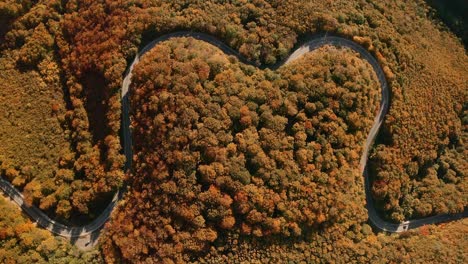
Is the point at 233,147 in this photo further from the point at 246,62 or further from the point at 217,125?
the point at 246,62

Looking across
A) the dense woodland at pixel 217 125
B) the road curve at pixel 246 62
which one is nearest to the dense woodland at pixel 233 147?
the dense woodland at pixel 217 125

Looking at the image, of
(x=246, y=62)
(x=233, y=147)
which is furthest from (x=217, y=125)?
(x=246, y=62)

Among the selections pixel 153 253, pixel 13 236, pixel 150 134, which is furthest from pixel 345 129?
pixel 13 236

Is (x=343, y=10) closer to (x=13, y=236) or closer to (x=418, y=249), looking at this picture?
(x=418, y=249)

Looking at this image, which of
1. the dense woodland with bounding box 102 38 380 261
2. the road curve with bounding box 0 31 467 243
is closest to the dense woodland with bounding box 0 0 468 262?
the dense woodland with bounding box 102 38 380 261

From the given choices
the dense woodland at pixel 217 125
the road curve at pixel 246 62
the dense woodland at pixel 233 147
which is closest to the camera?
the dense woodland at pixel 233 147

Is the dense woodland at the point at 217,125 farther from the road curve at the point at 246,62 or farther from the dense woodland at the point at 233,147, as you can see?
the road curve at the point at 246,62
